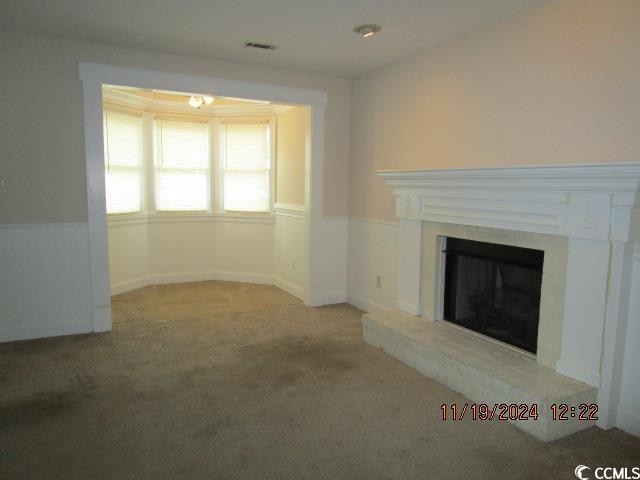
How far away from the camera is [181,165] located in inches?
237

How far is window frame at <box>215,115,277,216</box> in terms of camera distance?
5.91m

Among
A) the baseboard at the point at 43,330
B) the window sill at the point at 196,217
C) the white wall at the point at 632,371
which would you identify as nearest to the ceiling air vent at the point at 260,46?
the window sill at the point at 196,217

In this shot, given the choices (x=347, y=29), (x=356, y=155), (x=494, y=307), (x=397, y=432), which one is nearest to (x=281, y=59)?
(x=347, y=29)

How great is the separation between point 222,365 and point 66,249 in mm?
1774

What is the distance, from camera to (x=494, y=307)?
3.39 m

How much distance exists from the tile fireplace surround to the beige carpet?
18 centimetres

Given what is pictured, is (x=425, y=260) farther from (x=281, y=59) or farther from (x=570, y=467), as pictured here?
(x=281, y=59)

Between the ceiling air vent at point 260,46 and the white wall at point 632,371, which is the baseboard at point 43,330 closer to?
the ceiling air vent at point 260,46

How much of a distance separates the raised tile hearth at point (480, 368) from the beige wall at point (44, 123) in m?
2.79

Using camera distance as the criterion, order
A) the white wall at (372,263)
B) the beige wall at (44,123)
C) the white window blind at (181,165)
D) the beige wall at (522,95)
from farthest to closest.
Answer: the white window blind at (181,165) < the white wall at (372,263) < the beige wall at (44,123) < the beige wall at (522,95)

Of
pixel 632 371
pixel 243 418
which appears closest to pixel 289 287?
pixel 243 418

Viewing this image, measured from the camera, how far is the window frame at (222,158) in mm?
5914

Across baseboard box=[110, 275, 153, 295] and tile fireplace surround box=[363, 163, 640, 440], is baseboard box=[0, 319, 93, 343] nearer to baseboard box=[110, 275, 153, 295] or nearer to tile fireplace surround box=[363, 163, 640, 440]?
baseboard box=[110, 275, 153, 295]

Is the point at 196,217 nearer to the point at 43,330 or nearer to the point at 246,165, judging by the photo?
the point at 246,165
